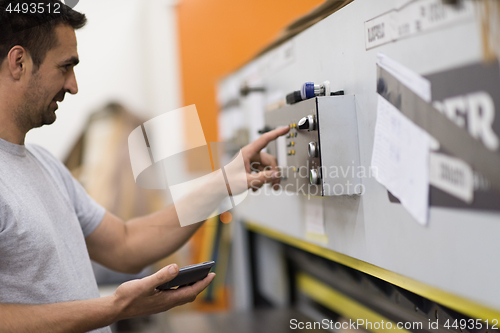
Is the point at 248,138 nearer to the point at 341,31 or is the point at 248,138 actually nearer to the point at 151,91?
the point at 341,31

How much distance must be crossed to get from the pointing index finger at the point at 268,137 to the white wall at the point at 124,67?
6.10 ft

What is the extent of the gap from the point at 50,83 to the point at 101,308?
16.9 inches

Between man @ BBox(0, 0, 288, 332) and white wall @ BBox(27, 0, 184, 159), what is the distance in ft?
6.14

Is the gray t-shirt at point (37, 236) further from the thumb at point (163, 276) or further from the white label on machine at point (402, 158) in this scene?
the white label on machine at point (402, 158)

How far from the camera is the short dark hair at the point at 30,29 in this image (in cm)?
76

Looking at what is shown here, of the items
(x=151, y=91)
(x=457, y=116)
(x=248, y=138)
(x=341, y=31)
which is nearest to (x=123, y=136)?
(x=151, y=91)

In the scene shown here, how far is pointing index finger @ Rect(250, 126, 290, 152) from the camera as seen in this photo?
0.88m

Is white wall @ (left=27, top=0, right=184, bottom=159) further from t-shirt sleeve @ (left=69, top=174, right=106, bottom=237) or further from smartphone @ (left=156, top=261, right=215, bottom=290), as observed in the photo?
smartphone @ (left=156, top=261, right=215, bottom=290)

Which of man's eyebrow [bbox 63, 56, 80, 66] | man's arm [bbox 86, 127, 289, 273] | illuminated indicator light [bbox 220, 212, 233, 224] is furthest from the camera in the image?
illuminated indicator light [bbox 220, 212, 233, 224]

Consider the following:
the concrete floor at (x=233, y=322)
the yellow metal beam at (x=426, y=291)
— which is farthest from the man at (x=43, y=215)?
the concrete floor at (x=233, y=322)

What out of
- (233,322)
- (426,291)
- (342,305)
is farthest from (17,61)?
(233,322)

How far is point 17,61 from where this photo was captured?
0.77 meters

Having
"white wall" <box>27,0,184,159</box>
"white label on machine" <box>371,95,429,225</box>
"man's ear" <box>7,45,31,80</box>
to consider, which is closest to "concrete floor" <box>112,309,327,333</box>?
"white label on machine" <box>371,95,429,225</box>

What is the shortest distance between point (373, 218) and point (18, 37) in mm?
719
